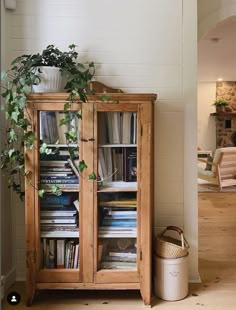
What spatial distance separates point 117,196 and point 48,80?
3.05 ft

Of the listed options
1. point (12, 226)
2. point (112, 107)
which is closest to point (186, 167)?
point (112, 107)

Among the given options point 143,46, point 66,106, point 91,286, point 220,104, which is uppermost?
point 220,104

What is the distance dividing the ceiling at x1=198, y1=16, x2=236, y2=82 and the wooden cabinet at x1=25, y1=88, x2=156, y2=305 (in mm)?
2416

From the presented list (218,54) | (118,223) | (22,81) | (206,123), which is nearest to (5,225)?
(118,223)

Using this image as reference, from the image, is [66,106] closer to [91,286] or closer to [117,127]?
[117,127]

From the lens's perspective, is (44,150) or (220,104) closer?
(44,150)

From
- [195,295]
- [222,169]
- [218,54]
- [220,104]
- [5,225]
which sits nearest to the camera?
[195,295]

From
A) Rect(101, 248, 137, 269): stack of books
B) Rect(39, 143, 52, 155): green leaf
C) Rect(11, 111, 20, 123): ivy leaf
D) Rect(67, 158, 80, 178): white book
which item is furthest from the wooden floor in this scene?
Rect(11, 111, 20, 123): ivy leaf

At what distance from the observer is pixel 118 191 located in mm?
2576

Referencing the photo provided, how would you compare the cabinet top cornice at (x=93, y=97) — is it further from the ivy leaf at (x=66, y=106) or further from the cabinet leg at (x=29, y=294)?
the cabinet leg at (x=29, y=294)

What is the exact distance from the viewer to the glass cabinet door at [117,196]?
100 inches

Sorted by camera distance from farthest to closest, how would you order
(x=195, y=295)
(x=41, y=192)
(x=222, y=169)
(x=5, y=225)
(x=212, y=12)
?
(x=222, y=169) < (x=212, y=12) < (x=5, y=225) < (x=195, y=295) < (x=41, y=192)

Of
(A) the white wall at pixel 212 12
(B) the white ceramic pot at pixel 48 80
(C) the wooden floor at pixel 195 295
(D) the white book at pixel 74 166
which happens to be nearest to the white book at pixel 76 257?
(C) the wooden floor at pixel 195 295

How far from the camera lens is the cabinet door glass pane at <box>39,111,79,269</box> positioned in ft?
8.28
